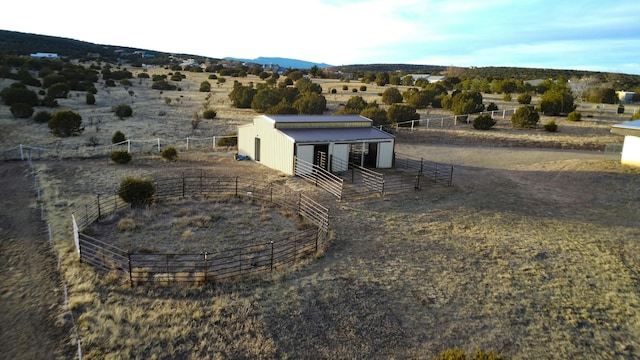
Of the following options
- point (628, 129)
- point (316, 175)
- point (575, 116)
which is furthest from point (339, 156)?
point (575, 116)

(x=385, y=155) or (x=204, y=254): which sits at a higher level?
(x=385, y=155)

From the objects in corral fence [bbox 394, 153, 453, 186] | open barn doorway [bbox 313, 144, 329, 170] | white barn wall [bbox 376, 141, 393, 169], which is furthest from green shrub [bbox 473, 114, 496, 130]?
open barn doorway [bbox 313, 144, 329, 170]

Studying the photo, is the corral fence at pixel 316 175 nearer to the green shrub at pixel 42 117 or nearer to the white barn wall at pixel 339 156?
the white barn wall at pixel 339 156

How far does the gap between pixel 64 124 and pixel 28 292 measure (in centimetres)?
2448

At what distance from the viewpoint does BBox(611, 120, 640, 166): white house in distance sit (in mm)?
25781

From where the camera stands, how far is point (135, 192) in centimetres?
1789

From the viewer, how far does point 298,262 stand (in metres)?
12.9

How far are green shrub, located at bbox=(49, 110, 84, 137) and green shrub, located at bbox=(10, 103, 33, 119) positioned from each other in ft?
19.3

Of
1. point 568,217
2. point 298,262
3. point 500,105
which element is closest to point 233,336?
point 298,262

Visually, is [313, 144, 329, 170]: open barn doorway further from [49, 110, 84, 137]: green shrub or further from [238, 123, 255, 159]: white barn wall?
[49, 110, 84, 137]: green shrub

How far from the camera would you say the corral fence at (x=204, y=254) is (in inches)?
464

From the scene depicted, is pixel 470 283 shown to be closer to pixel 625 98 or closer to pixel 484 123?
pixel 484 123

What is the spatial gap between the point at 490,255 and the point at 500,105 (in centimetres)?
4531

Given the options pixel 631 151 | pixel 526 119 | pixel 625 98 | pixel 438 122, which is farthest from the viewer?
pixel 625 98
